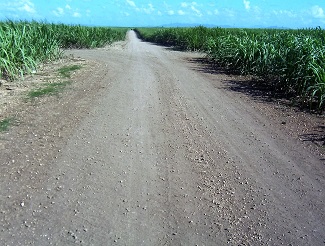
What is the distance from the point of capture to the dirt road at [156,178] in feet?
11.2

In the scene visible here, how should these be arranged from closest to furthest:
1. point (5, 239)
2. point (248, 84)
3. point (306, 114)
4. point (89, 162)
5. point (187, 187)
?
point (5, 239) < point (187, 187) < point (89, 162) < point (306, 114) < point (248, 84)

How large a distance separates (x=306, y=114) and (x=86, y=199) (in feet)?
17.3

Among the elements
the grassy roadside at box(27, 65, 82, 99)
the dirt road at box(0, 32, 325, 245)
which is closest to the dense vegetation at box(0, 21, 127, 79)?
the grassy roadside at box(27, 65, 82, 99)

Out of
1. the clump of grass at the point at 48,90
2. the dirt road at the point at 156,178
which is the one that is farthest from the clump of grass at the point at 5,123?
the clump of grass at the point at 48,90

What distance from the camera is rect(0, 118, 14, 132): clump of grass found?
5.95m

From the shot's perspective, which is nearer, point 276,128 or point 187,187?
point 187,187

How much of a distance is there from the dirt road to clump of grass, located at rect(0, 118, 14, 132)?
0.18 meters

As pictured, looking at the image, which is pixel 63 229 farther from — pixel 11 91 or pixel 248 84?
pixel 248 84

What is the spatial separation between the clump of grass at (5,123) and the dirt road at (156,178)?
0.18 m

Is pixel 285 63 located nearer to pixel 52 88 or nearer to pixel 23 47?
pixel 52 88

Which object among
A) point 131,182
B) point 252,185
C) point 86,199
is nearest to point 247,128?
point 252,185

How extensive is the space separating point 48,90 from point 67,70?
126 inches

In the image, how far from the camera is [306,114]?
7.52 meters

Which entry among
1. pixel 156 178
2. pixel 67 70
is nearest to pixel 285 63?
pixel 156 178
